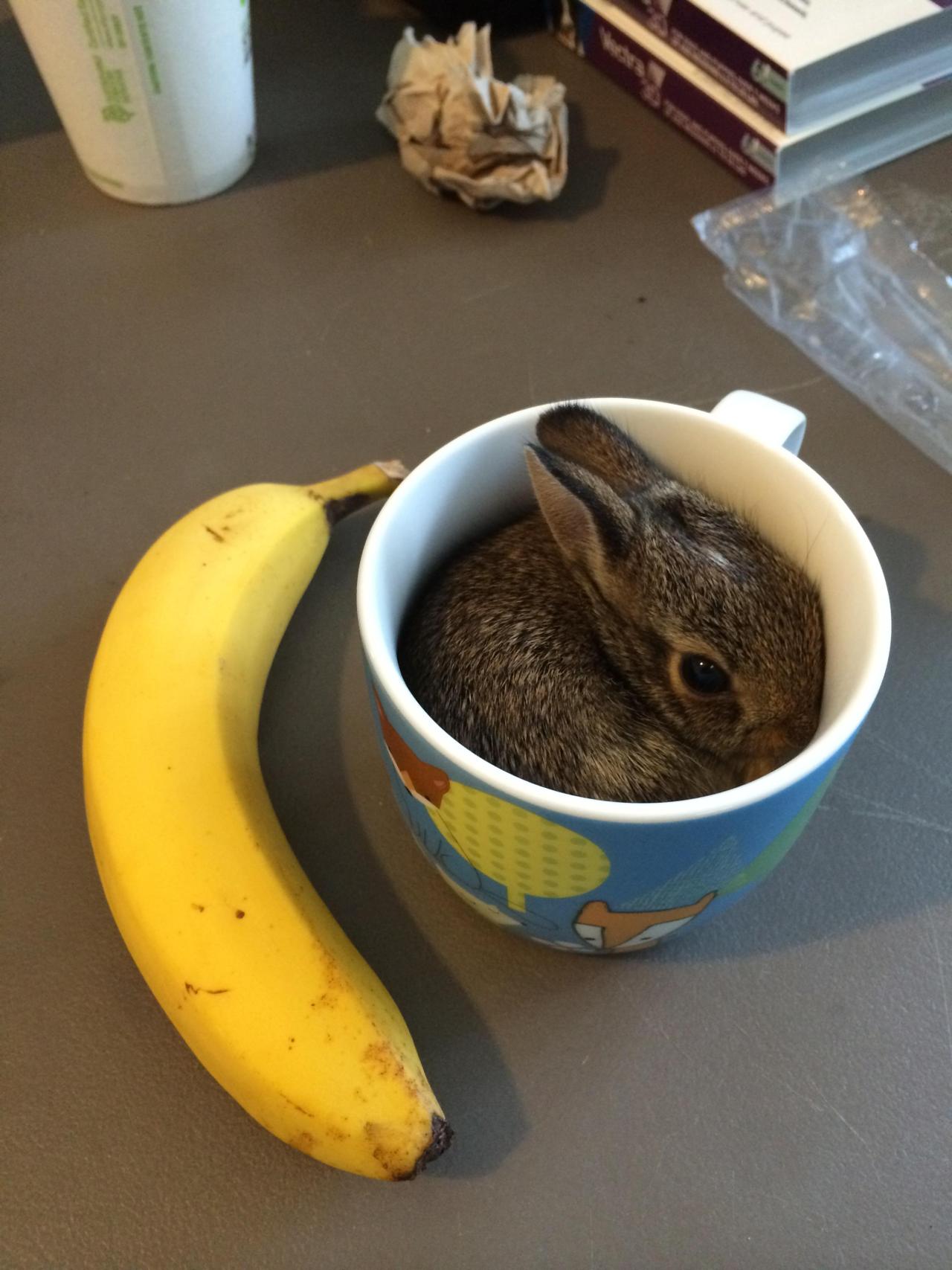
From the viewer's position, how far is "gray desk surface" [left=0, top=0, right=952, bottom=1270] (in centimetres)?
47

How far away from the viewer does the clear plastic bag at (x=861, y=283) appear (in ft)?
2.57

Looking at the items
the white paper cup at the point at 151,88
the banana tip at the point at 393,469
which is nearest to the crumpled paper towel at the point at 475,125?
the white paper cup at the point at 151,88

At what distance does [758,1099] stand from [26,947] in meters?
0.40

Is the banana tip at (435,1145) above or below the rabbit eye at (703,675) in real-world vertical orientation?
below

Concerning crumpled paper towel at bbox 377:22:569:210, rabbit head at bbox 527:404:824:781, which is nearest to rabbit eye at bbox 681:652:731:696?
rabbit head at bbox 527:404:824:781

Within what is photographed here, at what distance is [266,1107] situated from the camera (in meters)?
0.45

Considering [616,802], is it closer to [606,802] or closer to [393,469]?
[606,802]

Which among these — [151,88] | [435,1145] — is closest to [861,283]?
[151,88]

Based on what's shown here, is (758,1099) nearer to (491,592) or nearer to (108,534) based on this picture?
(491,592)

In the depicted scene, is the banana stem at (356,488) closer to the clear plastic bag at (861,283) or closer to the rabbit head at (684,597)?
the rabbit head at (684,597)

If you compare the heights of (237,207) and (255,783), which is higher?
(237,207)

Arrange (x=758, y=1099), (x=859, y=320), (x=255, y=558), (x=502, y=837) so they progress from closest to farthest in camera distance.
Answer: (x=502, y=837), (x=758, y=1099), (x=255, y=558), (x=859, y=320)

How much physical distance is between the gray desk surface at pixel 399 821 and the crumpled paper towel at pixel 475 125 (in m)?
0.03

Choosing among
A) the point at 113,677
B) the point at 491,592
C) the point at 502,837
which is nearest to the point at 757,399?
the point at 491,592
